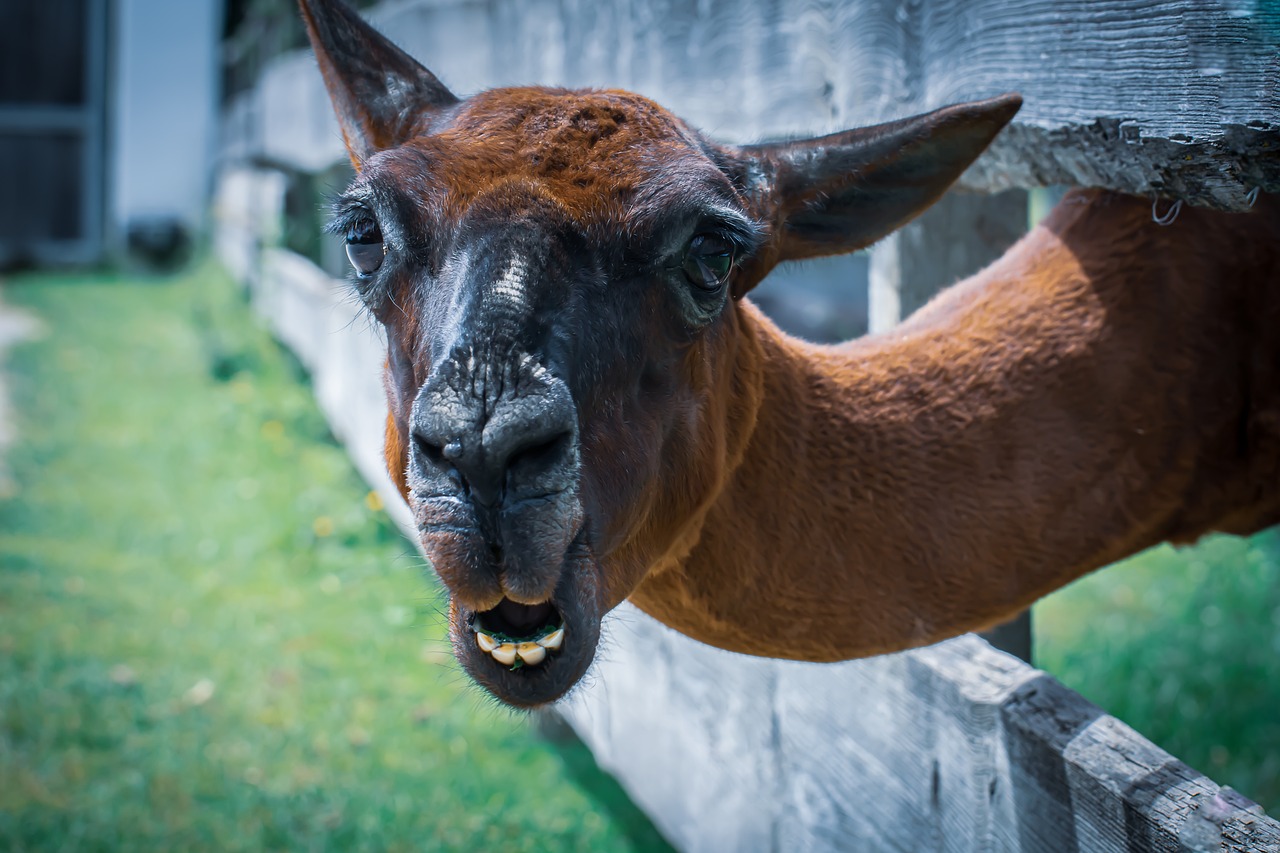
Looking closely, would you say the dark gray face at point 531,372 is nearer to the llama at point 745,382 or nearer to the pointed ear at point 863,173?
the llama at point 745,382

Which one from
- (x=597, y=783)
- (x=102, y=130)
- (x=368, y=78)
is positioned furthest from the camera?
(x=102, y=130)

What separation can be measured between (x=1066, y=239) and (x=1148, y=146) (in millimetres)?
578

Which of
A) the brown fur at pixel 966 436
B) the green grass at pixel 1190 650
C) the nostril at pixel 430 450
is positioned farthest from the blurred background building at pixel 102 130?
the nostril at pixel 430 450

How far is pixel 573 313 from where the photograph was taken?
1994 mm

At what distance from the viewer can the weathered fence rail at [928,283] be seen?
2.15 meters

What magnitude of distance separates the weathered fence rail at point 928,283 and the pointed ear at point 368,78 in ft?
4.18

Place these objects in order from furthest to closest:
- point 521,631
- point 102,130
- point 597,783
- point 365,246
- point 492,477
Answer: point 102,130 < point 597,783 < point 365,246 < point 521,631 < point 492,477

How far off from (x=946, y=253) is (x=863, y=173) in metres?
1.19

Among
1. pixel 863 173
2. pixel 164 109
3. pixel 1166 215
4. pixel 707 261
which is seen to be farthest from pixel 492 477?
pixel 164 109

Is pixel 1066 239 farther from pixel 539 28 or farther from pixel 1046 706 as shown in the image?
pixel 539 28

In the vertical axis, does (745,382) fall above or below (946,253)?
below

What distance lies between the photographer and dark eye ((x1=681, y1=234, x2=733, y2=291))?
7.13ft

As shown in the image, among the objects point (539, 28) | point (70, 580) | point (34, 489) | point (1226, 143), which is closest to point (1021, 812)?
point (1226, 143)

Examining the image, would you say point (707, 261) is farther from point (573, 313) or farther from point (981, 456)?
point (981, 456)
